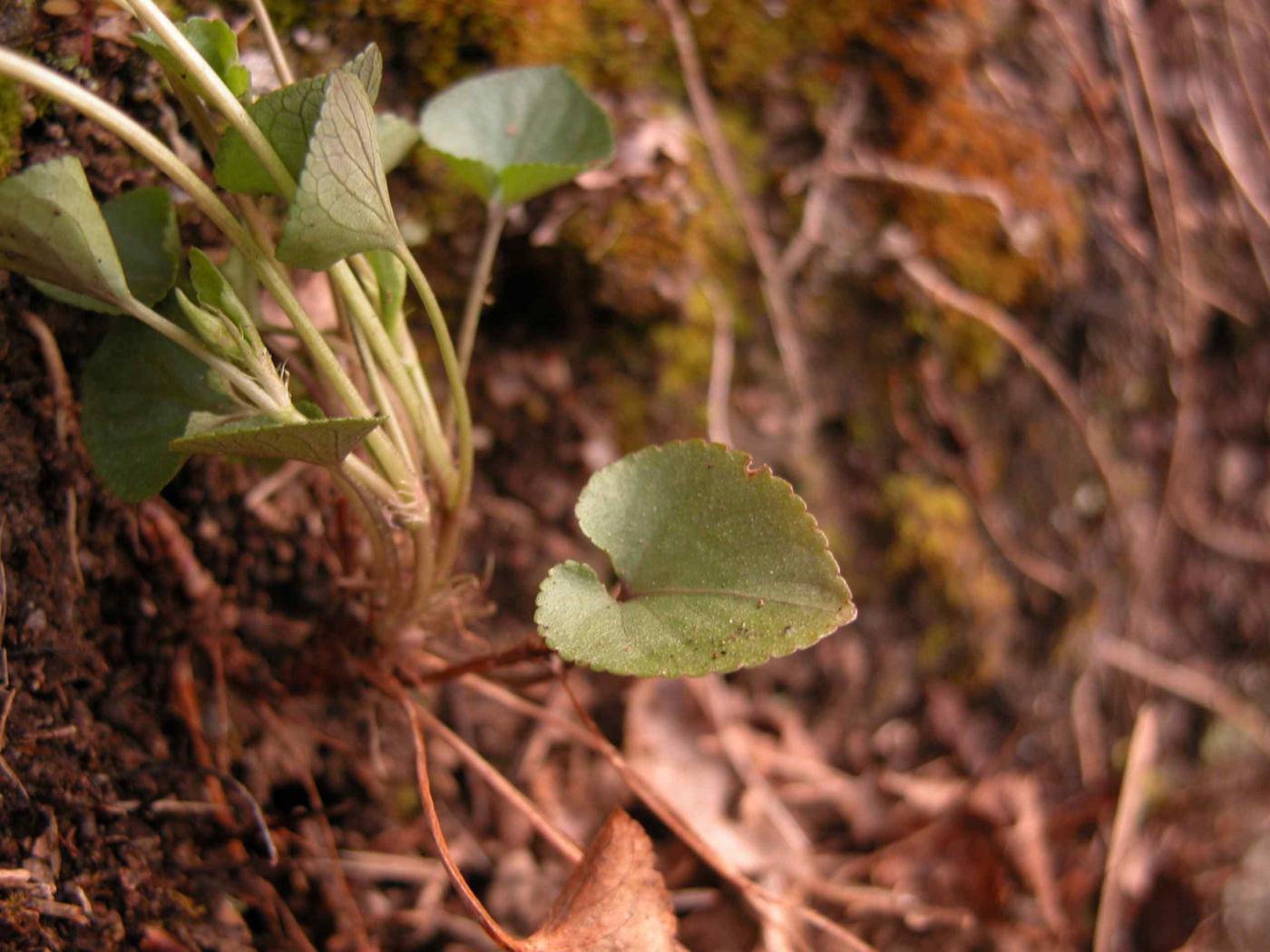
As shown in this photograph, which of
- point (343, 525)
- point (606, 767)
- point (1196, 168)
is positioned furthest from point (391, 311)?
point (1196, 168)

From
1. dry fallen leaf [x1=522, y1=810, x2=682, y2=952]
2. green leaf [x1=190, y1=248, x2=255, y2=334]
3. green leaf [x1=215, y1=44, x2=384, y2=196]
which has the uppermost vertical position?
green leaf [x1=215, y1=44, x2=384, y2=196]

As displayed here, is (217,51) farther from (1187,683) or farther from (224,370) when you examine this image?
(1187,683)

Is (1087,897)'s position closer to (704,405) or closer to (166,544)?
(704,405)

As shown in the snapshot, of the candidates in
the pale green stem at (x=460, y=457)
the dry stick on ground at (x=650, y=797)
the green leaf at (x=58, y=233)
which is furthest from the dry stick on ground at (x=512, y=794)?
the green leaf at (x=58, y=233)

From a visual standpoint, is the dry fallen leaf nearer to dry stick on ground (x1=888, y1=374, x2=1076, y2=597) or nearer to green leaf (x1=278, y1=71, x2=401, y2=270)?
green leaf (x1=278, y1=71, x2=401, y2=270)

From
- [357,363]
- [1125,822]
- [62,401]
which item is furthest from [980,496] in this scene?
[62,401]

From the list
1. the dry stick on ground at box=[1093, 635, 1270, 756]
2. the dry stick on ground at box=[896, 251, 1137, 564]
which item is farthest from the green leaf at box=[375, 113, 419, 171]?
the dry stick on ground at box=[1093, 635, 1270, 756]
